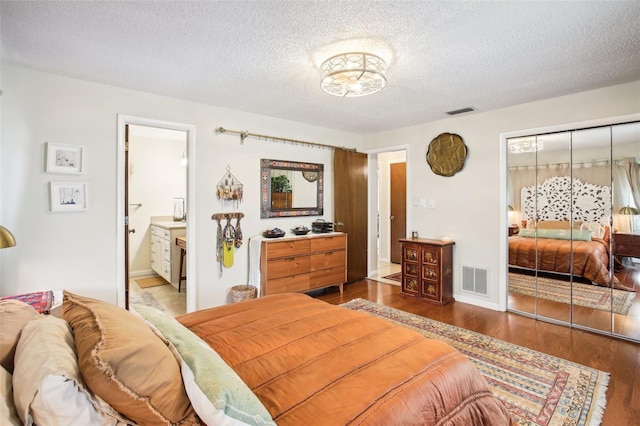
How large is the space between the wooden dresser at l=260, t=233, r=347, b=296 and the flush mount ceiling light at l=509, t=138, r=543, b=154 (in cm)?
242

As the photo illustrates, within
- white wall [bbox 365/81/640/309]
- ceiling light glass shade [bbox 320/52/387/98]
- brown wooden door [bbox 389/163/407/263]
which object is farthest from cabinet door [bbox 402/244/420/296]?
ceiling light glass shade [bbox 320/52/387/98]

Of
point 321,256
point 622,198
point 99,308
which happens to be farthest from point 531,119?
point 99,308

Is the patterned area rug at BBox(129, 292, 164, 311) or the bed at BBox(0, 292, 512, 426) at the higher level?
the bed at BBox(0, 292, 512, 426)

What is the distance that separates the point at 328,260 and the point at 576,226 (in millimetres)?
2882

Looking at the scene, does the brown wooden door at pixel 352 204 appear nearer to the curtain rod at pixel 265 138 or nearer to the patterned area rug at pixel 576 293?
the curtain rod at pixel 265 138

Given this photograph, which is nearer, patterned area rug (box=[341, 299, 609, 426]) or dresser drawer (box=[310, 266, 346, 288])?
patterned area rug (box=[341, 299, 609, 426])

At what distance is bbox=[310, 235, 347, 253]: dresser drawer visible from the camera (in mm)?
4332

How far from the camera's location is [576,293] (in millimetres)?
3428

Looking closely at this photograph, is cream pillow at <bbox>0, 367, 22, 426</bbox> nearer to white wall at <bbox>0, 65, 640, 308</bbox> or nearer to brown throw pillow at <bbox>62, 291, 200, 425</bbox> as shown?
brown throw pillow at <bbox>62, 291, 200, 425</bbox>

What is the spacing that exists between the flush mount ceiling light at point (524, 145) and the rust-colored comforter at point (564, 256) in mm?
1029

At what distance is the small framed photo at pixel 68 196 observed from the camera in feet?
9.22

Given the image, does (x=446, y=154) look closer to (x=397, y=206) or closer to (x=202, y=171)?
(x=397, y=206)

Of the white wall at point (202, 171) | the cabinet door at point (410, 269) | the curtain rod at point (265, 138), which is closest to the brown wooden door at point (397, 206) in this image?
the white wall at point (202, 171)

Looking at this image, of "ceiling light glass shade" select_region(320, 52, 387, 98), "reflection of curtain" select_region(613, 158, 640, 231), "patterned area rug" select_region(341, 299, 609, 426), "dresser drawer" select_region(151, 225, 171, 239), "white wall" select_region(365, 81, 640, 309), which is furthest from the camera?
"dresser drawer" select_region(151, 225, 171, 239)
